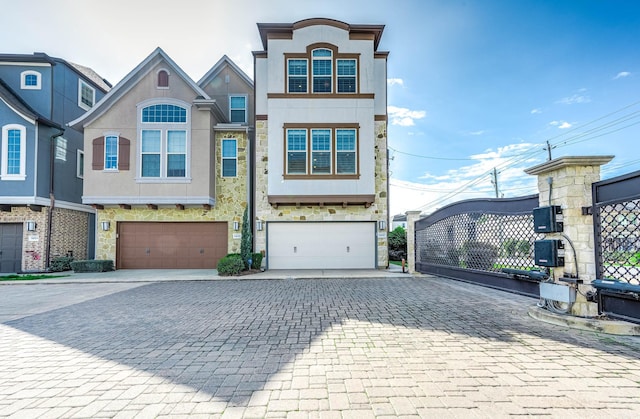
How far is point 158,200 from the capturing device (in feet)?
44.9

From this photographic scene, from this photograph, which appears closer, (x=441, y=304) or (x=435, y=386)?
(x=435, y=386)

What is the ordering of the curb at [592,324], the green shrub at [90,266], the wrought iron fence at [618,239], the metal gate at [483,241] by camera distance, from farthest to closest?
the green shrub at [90,266], the metal gate at [483,241], the wrought iron fence at [618,239], the curb at [592,324]

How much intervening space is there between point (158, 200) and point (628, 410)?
14.7m

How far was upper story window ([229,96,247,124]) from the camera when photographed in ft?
54.5

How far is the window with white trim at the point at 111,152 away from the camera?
13766 millimetres

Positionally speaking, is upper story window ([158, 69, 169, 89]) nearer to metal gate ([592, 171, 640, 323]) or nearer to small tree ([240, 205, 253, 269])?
small tree ([240, 205, 253, 269])

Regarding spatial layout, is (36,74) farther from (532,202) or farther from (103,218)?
(532,202)

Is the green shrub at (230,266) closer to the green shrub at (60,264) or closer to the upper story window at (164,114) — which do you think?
the upper story window at (164,114)

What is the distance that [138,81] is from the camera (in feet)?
45.8

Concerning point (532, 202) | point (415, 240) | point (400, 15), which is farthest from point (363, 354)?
point (400, 15)

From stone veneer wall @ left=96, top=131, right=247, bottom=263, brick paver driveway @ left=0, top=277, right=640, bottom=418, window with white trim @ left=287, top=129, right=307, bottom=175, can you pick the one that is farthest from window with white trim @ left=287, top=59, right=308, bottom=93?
brick paver driveway @ left=0, top=277, right=640, bottom=418

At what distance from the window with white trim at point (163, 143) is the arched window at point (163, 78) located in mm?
957

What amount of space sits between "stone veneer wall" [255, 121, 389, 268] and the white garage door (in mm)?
303

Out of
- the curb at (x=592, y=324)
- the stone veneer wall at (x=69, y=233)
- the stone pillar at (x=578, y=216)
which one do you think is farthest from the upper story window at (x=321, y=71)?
the stone veneer wall at (x=69, y=233)
